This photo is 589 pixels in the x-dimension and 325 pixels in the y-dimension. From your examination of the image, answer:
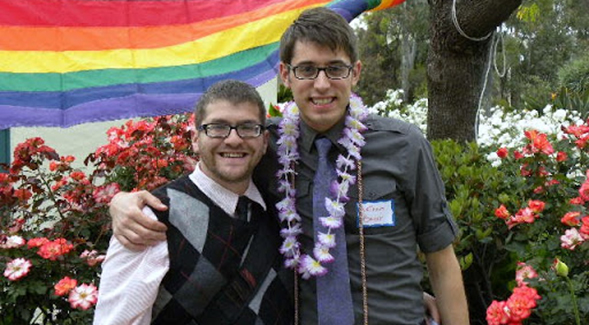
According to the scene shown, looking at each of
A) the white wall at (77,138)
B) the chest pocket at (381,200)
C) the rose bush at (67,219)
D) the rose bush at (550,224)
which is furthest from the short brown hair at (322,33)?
the white wall at (77,138)

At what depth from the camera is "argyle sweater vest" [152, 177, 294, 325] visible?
2000mm

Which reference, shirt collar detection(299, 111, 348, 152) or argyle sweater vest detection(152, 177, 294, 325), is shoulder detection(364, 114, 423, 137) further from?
argyle sweater vest detection(152, 177, 294, 325)

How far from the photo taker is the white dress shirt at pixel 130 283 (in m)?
1.88

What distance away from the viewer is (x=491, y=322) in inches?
81.7

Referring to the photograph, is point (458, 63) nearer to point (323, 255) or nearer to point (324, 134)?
point (324, 134)

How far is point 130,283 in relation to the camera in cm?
188

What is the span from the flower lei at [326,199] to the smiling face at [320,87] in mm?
101

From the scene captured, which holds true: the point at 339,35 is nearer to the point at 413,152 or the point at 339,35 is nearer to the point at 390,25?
the point at 413,152

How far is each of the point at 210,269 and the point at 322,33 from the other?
89 cm

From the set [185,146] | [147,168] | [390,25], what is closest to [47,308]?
[147,168]

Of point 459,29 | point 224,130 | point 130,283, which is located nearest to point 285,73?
point 224,130

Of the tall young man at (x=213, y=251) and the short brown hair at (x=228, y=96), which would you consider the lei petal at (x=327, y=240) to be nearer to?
the tall young man at (x=213, y=251)

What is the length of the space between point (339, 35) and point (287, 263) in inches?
32.3

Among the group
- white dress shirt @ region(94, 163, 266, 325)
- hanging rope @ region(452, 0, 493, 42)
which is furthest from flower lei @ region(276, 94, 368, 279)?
hanging rope @ region(452, 0, 493, 42)
